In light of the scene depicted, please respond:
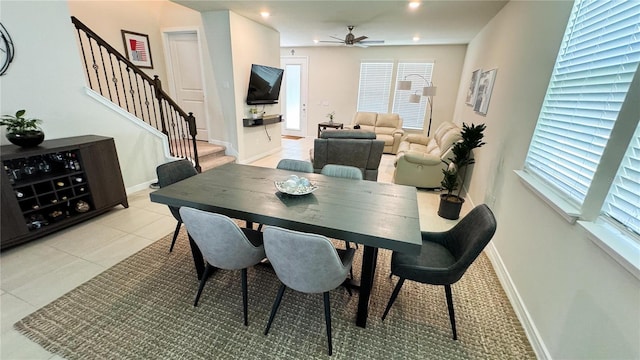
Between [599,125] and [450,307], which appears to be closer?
[599,125]

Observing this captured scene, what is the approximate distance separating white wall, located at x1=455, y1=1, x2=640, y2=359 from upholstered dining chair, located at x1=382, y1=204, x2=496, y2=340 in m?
0.45

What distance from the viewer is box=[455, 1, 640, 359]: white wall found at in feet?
3.65

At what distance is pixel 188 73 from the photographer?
502cm

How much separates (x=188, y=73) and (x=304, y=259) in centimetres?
514

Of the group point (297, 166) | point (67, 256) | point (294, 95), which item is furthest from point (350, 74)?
point (67, 256)

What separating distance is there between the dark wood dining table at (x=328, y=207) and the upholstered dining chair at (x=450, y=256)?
0.20m

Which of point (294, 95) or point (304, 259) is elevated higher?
point (294, 95)

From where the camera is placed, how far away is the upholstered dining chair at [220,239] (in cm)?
142

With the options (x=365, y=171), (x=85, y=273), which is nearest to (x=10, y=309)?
(x=85, y=273)

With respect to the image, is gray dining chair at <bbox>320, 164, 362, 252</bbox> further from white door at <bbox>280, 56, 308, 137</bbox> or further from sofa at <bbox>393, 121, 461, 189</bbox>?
white door at <bbox>280, 56, 308, 137</bbox>

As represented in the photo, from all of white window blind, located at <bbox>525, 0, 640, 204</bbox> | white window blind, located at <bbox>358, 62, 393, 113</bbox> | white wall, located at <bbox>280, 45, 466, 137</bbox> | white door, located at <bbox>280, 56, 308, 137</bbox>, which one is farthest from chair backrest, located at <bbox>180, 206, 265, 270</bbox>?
white door, located at <bbox>280, 56, 308, 137</bbox>

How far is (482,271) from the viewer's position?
2334mm

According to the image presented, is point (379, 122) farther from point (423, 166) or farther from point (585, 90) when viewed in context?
point (585, 90)

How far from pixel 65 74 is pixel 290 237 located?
11.4ft
